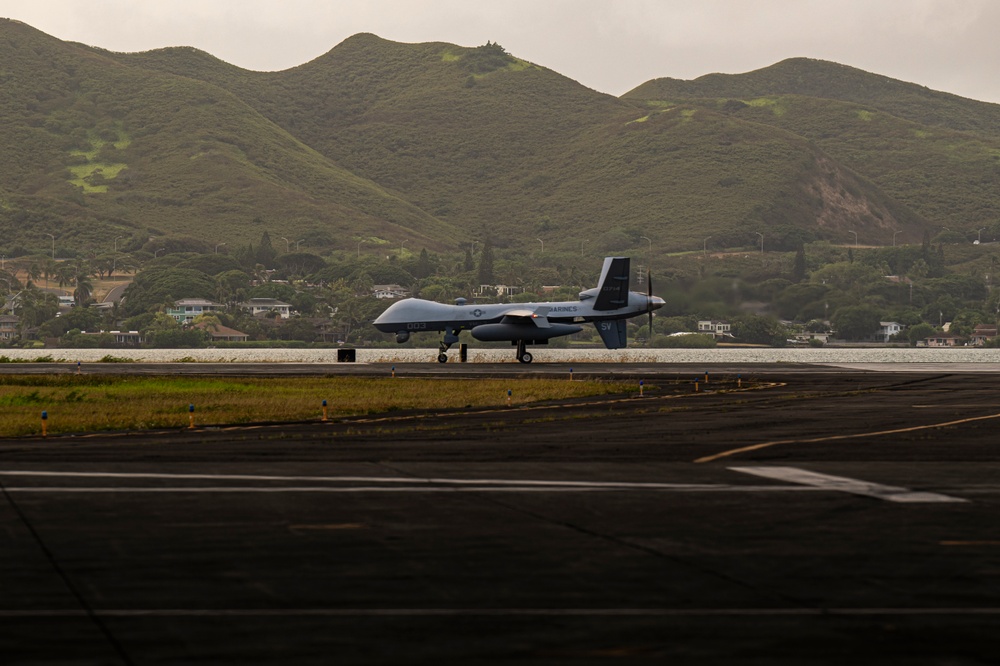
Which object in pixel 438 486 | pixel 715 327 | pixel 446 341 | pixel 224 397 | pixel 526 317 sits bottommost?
pixel 438 486

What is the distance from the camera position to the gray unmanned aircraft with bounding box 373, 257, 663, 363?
340 feet

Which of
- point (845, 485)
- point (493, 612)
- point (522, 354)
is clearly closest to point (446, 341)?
point (522, 354)

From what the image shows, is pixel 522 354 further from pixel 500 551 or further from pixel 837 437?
pixel 500 551

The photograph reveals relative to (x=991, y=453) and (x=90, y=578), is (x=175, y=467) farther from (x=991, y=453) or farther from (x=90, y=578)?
(x=991, y=453)

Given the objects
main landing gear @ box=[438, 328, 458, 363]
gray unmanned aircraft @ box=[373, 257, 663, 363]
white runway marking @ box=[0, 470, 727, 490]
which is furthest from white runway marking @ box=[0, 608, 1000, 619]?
main landing gear @ box=[438, 328, 458, 363]

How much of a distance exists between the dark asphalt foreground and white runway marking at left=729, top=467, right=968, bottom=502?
10 centimetres

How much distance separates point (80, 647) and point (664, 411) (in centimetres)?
3756

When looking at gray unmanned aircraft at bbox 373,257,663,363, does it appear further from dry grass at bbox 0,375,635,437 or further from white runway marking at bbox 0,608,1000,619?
white runway marking at bbox 0,608,1000,619

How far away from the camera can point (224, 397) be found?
194 feet

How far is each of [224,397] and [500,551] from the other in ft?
139

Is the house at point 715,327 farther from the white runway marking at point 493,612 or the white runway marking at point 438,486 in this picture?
the white runway marking at point 493,612

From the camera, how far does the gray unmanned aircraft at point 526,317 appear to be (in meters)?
104

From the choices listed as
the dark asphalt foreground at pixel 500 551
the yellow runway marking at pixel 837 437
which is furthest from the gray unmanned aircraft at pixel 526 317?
the dark asphalt foreground at pixel 500 551

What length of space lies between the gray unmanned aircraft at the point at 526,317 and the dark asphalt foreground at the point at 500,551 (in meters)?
66.2
